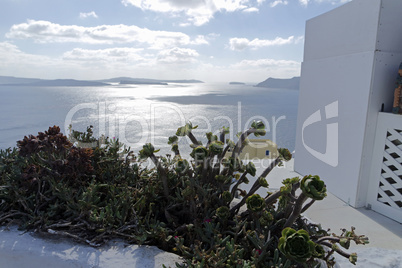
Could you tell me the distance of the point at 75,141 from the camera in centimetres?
183

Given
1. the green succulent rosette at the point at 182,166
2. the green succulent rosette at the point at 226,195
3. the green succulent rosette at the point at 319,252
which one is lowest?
the green succulent rosette at the point at 319,252

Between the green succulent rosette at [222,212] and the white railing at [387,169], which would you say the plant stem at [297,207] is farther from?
the white railing at [387,169]

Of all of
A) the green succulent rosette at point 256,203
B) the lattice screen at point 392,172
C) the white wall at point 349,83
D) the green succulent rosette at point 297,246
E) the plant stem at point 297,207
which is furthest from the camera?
the white wall at point 349,83

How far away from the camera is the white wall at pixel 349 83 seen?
136 inches

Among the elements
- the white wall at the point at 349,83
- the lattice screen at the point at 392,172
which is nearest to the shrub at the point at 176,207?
the lattice screen at the point at 392,172

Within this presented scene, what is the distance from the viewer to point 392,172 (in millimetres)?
3402

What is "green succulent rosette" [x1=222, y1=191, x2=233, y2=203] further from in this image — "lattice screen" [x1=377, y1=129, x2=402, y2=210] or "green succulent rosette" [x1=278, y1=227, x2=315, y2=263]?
"lattice screen" [x1=377, y1=129, x2=402, y2=210]

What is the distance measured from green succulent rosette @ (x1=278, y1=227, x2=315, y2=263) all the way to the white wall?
333 cm

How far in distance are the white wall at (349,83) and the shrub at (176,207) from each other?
3.03m

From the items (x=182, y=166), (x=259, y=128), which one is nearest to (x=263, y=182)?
(x=259, y=128)

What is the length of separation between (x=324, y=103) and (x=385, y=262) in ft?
9.33

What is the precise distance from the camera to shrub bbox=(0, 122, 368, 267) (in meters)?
0.94

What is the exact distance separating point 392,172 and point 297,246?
3.35 m

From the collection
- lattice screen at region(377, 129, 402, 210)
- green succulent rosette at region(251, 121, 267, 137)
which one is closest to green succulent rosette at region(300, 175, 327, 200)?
green succulent rosette at region(251, 121, 267, 137)
